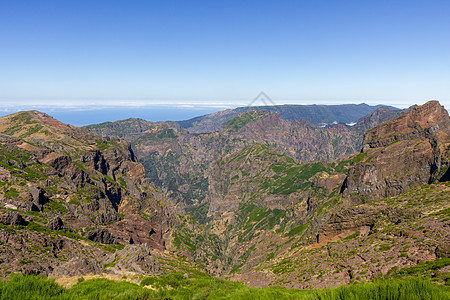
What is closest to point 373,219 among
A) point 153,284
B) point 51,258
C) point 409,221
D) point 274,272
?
point 409,221

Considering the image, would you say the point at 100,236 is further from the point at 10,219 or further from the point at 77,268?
the point at 77,268

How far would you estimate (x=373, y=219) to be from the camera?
271ft

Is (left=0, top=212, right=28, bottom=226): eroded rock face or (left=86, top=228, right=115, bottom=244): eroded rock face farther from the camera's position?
(left=86, top=228, right=115, bottom=244): eroded rock face

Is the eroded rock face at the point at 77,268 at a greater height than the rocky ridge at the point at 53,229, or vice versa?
the eroded rock face at the point at 77,268

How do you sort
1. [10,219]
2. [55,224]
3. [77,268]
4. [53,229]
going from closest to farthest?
[77,268] < [10,219] < [53,229] < [55,224]

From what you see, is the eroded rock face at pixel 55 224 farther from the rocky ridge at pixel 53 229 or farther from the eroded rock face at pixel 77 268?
the eroded rock face at pixel 77 268

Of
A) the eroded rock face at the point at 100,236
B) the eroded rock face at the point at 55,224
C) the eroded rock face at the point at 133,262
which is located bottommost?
the eroded rock face at the point at 100,236

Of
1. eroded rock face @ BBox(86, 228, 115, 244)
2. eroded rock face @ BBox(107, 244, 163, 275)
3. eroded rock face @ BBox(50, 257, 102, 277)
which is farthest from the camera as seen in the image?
eroded rock face @ BBox(86, 228, 115, 244)

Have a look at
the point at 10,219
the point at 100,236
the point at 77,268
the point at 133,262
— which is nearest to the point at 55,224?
the point at 100,236

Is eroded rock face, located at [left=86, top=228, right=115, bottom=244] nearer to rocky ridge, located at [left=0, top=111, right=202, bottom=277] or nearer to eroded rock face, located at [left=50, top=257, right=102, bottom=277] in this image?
rocky ridge, located at [left=0, top=111, right=202, bottom=277]

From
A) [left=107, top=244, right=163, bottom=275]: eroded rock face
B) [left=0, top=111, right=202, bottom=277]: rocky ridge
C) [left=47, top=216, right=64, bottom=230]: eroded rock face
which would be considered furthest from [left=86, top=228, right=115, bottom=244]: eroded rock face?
[left=107, top=244, right=163, bottom=275]: eroded rock face

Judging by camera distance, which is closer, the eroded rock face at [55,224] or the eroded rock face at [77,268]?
the eroded rock face at [77,268]

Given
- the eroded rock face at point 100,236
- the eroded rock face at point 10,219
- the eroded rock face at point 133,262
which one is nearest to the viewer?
the eroded rock face at point 133,262

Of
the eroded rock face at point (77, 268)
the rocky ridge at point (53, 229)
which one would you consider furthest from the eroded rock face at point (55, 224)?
the eroded rock face at point (77, 268)
